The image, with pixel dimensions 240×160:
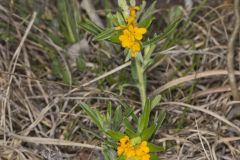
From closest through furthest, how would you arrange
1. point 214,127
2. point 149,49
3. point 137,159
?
point 137,159
point 149,49
point 214,127

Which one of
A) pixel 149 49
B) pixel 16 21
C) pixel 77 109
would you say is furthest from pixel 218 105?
pixel 16 21

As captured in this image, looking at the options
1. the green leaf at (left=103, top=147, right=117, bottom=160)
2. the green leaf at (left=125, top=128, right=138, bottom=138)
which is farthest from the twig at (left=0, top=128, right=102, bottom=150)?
the green leaf at (left=125, top=128, right=138, bottom=138)

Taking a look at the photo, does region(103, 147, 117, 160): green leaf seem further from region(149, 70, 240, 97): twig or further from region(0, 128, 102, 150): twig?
region(149, 70, 240, 97): twig

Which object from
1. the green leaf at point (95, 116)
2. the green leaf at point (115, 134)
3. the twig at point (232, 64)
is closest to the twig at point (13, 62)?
the green leaf at point (95, 116)

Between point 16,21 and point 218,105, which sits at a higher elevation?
point 16,21

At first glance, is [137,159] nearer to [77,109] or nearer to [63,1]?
[77,109]

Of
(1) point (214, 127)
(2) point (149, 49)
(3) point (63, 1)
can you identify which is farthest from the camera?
(3) point (63, 1)
